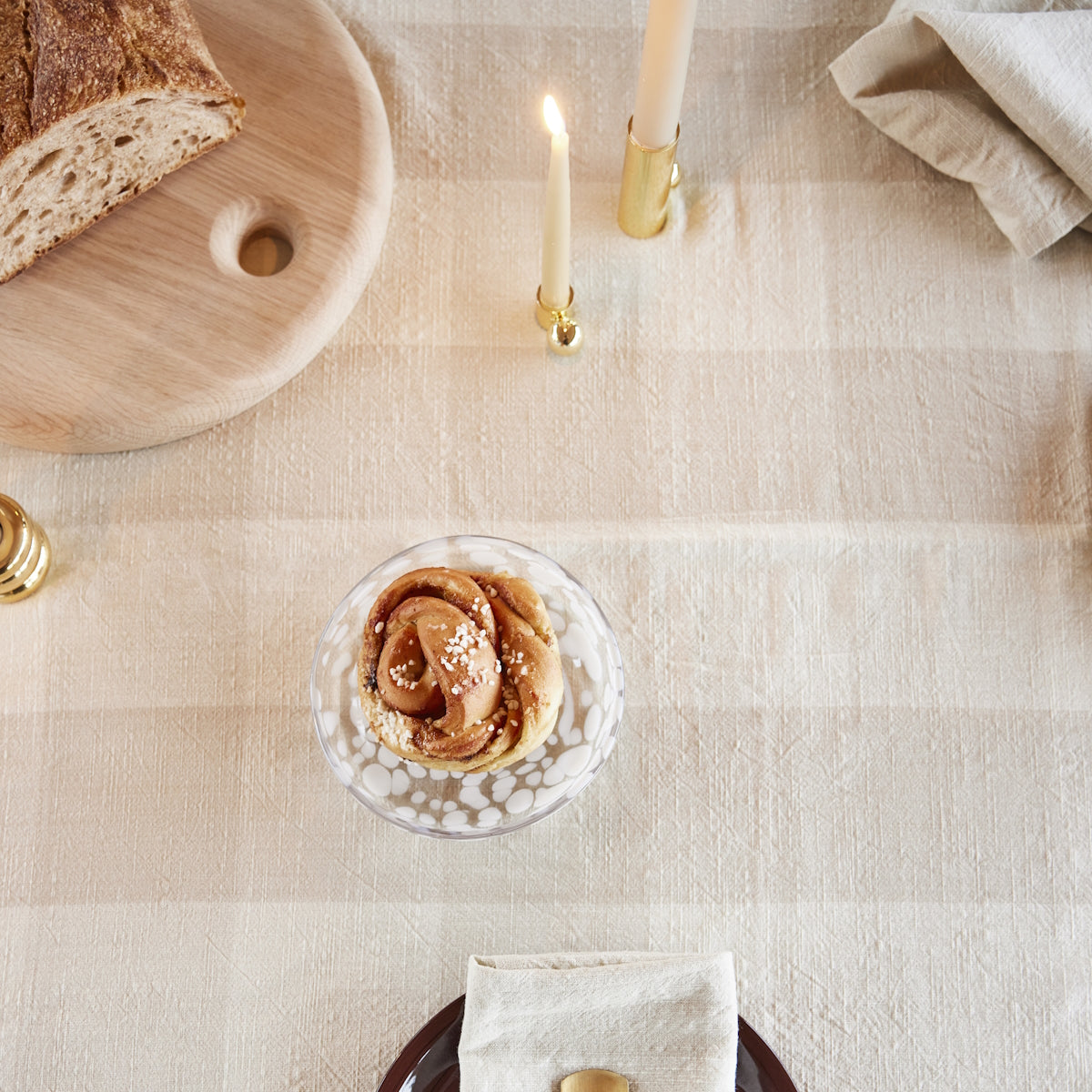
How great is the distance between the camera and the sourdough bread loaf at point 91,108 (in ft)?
2.20

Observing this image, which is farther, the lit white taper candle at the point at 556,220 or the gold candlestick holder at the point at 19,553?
the gold candlestick holder at the point at 19,553

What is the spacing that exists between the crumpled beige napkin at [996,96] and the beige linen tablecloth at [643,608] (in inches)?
1.1

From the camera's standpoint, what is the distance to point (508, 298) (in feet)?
2.65

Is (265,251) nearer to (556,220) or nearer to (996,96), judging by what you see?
(556,220)

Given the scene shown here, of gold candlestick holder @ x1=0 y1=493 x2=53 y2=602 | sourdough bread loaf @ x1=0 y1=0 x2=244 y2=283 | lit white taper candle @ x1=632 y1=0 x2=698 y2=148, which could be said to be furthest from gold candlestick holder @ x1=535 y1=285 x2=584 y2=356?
gold candlestick holder @ x1=0 y1=493 x2=53 y2=602

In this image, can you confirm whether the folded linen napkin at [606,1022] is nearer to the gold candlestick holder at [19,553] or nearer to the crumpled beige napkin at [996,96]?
the gold candlestick holder at [19,553]

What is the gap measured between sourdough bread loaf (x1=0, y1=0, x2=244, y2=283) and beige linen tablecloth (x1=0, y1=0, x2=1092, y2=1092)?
0.17 m

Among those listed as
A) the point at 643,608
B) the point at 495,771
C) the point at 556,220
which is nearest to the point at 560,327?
the point at 556,220

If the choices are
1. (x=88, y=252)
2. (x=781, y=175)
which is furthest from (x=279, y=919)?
(x=781, y=175)

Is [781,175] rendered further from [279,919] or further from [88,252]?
[279,919]

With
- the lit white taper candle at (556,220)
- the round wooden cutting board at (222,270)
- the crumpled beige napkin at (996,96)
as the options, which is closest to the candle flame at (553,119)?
the lit white taper candle at (556,220)

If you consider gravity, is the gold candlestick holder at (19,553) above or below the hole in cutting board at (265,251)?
below

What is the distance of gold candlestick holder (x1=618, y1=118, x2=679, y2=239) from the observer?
0.73m

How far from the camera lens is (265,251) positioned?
801 mm
